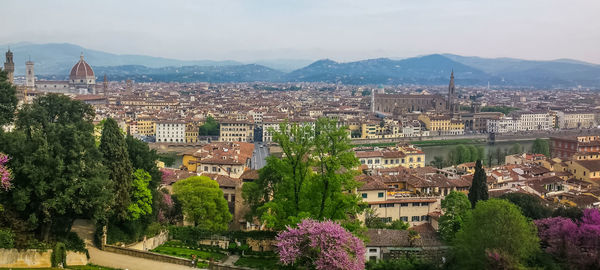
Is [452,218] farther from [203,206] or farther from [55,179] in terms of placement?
[55,179]

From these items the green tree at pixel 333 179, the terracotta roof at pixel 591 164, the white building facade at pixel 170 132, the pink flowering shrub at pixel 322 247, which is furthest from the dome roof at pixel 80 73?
the pink flowering shrub at pixel 322 247

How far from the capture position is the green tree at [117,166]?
1126cm

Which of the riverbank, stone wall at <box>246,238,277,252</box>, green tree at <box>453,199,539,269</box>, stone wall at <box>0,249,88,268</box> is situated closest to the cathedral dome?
the riverbank

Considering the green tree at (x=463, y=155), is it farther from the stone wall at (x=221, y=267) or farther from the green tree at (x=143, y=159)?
the stone wall at (x=221, y=267)

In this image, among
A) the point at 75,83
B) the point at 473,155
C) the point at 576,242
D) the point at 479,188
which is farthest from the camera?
the point at 75,83

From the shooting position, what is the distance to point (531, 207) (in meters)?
15.2

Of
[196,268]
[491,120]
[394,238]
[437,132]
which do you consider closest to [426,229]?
[394,238]

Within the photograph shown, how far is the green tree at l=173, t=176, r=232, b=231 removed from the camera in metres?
14.5

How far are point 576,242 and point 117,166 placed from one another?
8.27 m

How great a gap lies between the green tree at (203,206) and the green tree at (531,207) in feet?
24.1

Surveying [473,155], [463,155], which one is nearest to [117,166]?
[463,155]

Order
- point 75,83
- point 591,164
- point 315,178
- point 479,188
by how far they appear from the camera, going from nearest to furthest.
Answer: point 315,178, point 479,188, point 591,164, point 75,83

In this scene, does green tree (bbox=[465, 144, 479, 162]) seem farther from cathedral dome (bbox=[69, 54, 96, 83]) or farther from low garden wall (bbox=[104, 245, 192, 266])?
cathedral dome (bbox=[69, 54, 96, 83])

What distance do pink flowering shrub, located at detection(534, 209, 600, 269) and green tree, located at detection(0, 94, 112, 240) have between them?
7.78 m
